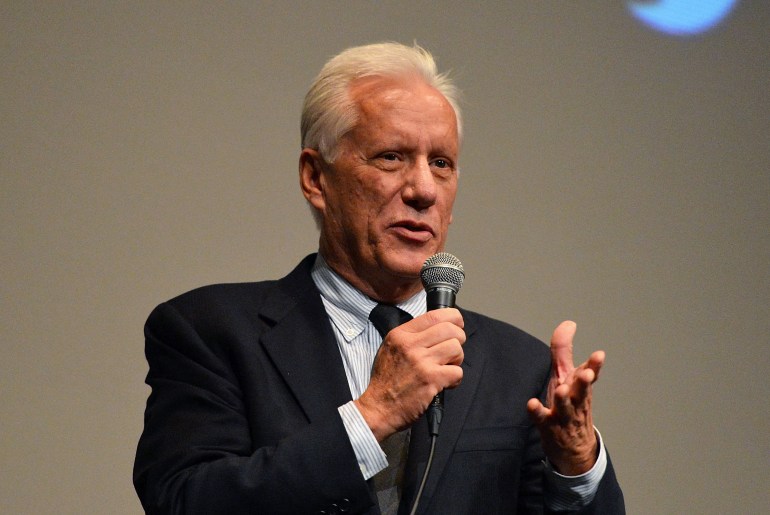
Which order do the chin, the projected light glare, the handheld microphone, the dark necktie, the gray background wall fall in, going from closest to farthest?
the handheld microphone < the dark necktie < the chin < the gray background wall < the projected light glare

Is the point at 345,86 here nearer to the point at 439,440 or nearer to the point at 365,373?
the point at 365,373

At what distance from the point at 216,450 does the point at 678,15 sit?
94.8 inches

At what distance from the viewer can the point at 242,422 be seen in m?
2.30

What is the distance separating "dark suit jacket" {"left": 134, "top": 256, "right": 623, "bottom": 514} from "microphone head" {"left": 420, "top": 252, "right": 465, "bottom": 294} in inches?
12.8

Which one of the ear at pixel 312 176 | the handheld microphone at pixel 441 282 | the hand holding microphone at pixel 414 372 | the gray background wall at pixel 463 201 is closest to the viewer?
the hand holding microphone at pixel 414 372

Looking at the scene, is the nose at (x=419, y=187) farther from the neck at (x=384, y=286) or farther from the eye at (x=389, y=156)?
the neck at (x=384, y=286)

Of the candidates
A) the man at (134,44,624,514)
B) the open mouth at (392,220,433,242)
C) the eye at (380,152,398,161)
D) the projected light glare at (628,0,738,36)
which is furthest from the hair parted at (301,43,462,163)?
the projected light glare at (628,0,738,36)

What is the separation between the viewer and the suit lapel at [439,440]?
2.27 metres

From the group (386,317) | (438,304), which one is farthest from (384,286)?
(438,304)

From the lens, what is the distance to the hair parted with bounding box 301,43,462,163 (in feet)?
8.75

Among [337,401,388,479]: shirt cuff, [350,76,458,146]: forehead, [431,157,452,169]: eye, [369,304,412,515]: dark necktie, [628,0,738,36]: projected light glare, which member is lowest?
[369,304,412,515]: dark necktie

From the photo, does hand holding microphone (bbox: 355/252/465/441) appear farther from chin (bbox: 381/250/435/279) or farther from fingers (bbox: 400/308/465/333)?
chin (bbox: 381/250/435/279)

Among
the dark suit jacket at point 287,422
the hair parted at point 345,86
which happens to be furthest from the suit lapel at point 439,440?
the hair parted at point 345,86

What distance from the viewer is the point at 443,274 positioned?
2207mm
